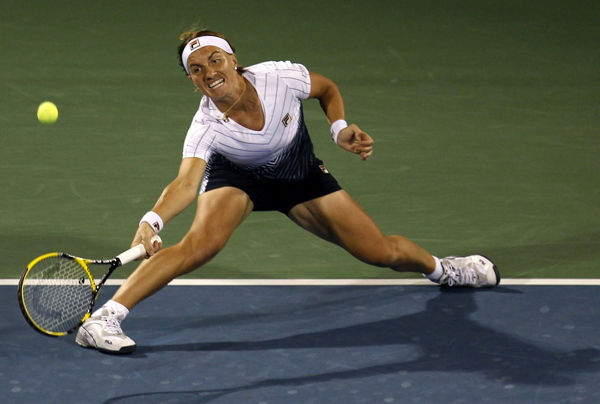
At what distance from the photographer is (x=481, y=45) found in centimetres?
1215

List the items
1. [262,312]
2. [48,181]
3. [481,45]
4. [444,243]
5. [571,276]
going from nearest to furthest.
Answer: [262,312]
[571,276]
[444,243]
[48,181]
[481,45]

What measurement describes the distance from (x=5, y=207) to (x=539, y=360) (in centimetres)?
421

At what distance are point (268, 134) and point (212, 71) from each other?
479 millimetres

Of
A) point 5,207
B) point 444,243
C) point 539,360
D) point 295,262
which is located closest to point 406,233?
point 444,243

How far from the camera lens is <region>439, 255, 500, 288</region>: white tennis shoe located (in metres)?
6.19

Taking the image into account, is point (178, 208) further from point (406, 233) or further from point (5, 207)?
point (5, 207)

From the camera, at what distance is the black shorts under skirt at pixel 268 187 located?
18.8 feet

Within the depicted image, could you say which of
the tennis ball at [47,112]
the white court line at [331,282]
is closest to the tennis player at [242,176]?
the white court line at [331,282]

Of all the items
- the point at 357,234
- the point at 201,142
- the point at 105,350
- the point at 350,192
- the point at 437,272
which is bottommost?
the point at 105,350

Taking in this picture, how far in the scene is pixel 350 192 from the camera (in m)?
8.02

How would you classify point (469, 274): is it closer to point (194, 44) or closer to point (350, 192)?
point (350, 192)

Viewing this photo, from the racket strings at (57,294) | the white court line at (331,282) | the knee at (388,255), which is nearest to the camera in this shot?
the racket strings at (57,294)

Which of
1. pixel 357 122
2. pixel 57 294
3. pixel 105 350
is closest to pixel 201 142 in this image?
pixel 57 294

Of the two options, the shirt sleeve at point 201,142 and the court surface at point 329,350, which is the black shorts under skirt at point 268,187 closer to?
the shirt sleeve at point 201,142
